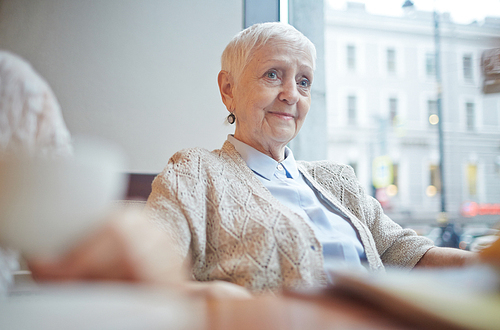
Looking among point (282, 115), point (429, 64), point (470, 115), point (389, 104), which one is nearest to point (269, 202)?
point (282, 115)

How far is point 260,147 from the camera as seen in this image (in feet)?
3.76

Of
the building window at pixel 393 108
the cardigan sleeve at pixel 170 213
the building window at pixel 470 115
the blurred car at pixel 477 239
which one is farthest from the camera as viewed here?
the building window at pixel 393 108

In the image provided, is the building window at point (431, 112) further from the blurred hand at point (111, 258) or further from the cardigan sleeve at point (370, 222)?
the blurred hand at point (111, 258)

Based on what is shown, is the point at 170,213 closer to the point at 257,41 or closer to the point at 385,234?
the point at 257,41

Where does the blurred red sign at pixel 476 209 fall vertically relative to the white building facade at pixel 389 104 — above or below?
below

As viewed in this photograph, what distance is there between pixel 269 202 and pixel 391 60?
41.2 feet

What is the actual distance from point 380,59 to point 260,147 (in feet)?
39.6

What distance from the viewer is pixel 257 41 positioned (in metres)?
1.09

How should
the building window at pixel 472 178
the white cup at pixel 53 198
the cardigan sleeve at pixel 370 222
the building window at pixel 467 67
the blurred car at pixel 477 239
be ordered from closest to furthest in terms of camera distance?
the white cup at pixel 53 198, the blurred car at pixel 477 239, the cardigan sleeve at pixel 370 222, the building window at pixel 467 67, the building window at pixel 472 178

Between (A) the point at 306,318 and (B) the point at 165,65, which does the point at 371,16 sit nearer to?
(B) the point at 165,65

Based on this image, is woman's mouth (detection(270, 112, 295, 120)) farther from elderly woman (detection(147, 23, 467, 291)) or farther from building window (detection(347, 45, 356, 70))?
building window (detection(347, 45, 356, 70))

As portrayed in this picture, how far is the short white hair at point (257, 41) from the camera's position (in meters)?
1.08

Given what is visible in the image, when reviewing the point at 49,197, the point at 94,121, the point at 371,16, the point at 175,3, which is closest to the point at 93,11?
the point at 175,3

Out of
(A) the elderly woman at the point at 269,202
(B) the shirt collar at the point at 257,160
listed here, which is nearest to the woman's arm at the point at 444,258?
(A) the elderly woman at the point at 269,202
